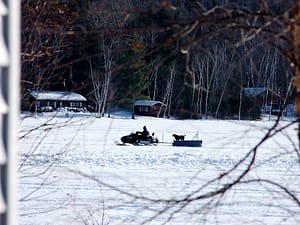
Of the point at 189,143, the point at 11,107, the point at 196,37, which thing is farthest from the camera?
the point at 189,143

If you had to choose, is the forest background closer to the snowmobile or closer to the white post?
the white post

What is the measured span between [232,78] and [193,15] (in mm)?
408

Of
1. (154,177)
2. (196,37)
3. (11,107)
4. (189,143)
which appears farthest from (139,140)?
(11,107)

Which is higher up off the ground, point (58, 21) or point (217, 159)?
point (58, 21)

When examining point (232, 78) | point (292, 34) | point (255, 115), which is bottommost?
point (255, 115)

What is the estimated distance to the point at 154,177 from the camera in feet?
35.3

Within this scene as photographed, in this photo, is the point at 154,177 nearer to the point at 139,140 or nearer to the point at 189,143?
the point at 189,143

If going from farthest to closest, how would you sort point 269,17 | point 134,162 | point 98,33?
point 134,162, point 98,33, point 269,17

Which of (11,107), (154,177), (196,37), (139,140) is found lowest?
(139,140)

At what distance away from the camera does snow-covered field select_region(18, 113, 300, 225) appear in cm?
203

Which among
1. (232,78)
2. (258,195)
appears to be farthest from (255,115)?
(258,195)

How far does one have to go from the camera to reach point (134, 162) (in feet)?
46.4

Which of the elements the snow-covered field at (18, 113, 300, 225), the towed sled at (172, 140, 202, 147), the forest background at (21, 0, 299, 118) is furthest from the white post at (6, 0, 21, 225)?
the towed sled at (172, 140, 202, 147)

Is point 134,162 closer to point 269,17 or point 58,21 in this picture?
point 58,21
